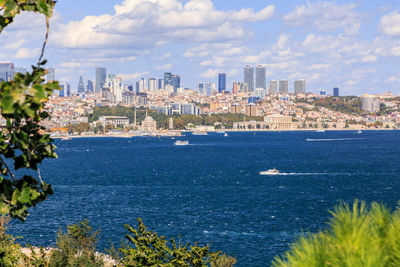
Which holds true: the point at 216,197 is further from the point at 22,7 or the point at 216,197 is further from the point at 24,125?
the point at 22,7

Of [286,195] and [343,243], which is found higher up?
[343,243]

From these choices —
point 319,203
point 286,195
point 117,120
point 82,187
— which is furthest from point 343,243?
point 117,120

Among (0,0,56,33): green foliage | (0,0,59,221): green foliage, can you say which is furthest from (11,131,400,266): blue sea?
(0,0,56,33): green foliage

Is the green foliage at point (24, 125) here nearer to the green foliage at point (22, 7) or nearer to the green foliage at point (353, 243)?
the green foliage at point (22, 7)

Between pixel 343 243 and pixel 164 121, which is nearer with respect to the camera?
pixel 343 243

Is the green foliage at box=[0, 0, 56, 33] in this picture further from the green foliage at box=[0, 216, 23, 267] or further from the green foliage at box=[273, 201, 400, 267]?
the green foliage at box=[0, 216, 23, 267]

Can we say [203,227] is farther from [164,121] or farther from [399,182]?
[164,121]
